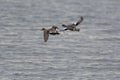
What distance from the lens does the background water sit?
2909 centimetres

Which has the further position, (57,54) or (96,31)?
(96,31)

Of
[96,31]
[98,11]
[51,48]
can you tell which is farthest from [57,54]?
[98,11]

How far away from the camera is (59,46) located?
3594 centimetres

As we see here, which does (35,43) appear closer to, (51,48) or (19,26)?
(51,48)

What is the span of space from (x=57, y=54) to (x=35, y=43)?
352 cm

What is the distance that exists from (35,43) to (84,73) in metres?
7.93

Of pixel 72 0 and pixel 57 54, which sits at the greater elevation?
pixel 72 0

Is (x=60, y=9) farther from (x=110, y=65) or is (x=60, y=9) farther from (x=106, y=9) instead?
(x=110, y=65)

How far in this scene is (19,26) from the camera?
1687 inches

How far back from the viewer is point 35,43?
36.6m

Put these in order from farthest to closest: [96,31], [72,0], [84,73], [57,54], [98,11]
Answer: [72,0] < [98,11] < [96,31] < [57,54] < [84,73]

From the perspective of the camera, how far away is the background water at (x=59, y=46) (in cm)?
2909

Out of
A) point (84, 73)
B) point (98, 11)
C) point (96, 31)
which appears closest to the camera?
point (84, 73)

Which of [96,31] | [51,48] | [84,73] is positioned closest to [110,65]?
[84,73]
